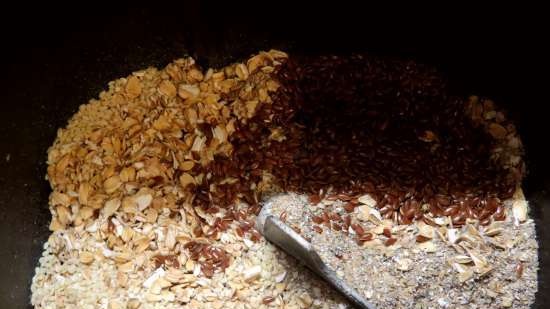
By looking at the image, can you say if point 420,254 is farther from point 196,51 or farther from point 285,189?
point 196,51

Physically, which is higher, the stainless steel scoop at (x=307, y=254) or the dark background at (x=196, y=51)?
the dark background at (x=196, y=51)

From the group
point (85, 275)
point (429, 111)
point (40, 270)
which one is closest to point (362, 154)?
point (429, 111)

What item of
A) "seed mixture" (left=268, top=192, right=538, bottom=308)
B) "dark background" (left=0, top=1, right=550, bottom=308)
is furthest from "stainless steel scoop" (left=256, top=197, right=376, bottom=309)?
"dark background" (left=0, top=1, right=550, bottom=308)

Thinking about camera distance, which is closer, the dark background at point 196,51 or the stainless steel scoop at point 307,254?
the stainless steel scoop at point 307,254

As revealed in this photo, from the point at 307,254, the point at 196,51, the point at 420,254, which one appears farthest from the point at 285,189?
the point at 196,51

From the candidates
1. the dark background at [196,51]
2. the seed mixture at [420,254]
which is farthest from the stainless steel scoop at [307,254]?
the dark background at [196,51]

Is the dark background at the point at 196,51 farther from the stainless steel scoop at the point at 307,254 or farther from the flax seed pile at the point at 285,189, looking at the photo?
the stainless steel scoop at the point at 307,254
